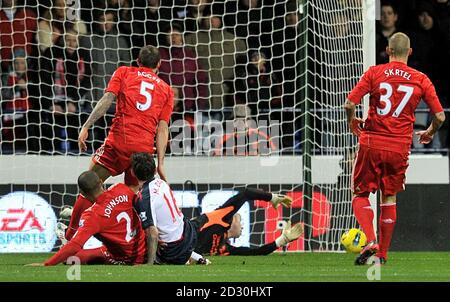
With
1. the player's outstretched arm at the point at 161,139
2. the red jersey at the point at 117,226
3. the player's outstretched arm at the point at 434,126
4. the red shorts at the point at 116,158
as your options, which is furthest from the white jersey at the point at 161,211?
the player's outstretched arm at the point at 434,126

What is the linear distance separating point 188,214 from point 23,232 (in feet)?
5.78

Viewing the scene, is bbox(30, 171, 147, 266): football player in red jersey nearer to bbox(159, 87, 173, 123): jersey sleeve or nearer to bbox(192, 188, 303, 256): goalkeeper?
bbox(159, 87, 173, 123): jersey sleeve

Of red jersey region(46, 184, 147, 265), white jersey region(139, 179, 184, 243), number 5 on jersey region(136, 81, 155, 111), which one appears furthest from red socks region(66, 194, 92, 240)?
number 5 on jersey region(136, 81, 155, 111)

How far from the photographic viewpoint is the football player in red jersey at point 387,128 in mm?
9633

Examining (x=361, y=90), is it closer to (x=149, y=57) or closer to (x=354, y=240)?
(x=149, y=57)

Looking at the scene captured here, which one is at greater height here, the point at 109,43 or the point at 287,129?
the point at 109,43

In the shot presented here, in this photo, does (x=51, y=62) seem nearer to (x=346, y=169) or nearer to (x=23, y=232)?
(x=23, y=232)

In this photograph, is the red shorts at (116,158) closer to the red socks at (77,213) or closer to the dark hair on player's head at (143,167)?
the red socks at (77,213)

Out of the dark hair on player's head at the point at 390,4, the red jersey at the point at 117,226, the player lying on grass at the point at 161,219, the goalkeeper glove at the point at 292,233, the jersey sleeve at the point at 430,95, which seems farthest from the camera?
the dark hair on player's head at the point at 390,4

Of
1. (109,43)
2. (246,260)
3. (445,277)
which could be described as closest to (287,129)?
(109,43)

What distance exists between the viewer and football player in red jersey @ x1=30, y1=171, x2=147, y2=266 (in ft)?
30.1

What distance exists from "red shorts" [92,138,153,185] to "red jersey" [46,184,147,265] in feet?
2.82

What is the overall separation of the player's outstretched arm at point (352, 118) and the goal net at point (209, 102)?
2.57 meters
